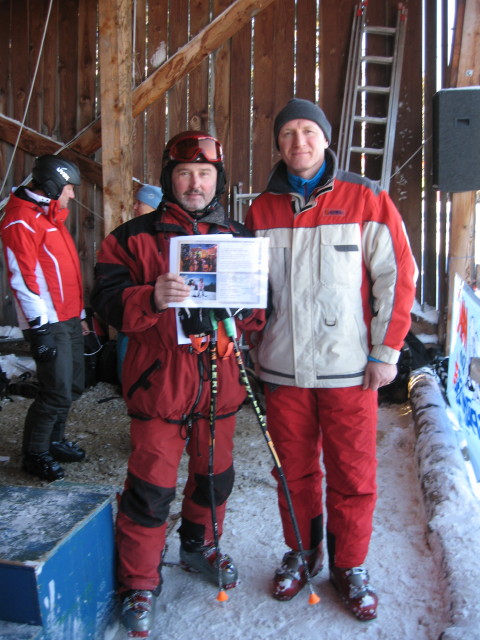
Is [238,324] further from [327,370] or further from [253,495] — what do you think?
[253,495]

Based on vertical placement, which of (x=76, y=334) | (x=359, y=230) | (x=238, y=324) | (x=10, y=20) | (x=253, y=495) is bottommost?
(x=253, y=495)

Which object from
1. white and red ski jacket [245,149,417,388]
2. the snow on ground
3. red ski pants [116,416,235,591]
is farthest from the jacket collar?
the snow on ground

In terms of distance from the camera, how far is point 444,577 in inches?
96.8

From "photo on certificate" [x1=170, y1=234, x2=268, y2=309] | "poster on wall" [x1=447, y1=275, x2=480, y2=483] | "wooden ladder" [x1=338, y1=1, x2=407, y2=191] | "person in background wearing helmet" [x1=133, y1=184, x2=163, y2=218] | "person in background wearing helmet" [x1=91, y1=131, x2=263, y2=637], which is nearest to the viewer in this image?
"photo on certificate" [x1=170, y1=234, x2=268, y2=309]

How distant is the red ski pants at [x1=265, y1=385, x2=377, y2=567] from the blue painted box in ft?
2.59

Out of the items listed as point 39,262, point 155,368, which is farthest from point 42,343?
point 155,368

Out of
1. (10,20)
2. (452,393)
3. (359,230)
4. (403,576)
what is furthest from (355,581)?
(10,20)

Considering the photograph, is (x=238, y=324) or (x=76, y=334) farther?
(x=76, y=334)

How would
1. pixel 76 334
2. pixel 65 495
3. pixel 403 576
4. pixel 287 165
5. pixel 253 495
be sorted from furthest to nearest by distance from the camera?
pixel 76 334 < pixel 253 495 < pixel 403 576 < pixel 287 165 < pixel 65 495

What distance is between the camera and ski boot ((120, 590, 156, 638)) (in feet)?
7.27

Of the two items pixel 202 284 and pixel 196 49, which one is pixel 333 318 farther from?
pixel 196 49

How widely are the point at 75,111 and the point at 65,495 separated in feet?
19.6

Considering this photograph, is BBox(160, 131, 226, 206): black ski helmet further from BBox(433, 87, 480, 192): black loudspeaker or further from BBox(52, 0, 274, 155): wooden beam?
BBox(52, 0, 274, 155): wooden beam

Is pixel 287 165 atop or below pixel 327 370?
atop
